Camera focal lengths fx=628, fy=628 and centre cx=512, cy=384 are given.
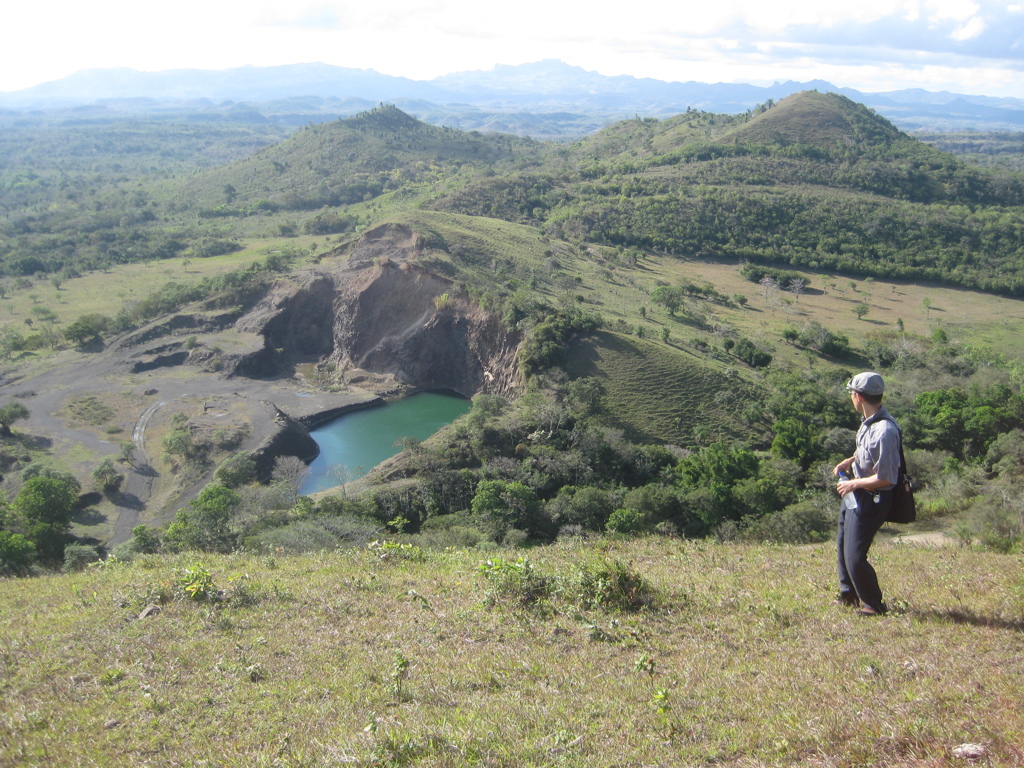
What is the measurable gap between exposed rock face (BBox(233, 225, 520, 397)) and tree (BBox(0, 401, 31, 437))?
449 inches

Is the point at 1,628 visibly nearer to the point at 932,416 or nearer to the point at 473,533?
Answer: the point at 473,533

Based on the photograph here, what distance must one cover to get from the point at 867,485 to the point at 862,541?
524 mm

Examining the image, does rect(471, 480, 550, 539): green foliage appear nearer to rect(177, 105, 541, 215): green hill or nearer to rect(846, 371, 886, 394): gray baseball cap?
rect(846, 371, 886, 394): gray baseball cap

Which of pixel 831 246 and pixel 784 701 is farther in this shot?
pixel 831 246

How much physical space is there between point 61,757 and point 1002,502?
16836 mm

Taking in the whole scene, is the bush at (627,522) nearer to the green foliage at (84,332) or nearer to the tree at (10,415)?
the tree at (10,415)

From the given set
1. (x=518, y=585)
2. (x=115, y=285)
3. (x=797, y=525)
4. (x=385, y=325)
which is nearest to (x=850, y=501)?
(x=518, y=585)

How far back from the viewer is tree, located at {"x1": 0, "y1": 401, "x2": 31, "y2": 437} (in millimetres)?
31828

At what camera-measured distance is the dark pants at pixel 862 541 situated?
532 cm

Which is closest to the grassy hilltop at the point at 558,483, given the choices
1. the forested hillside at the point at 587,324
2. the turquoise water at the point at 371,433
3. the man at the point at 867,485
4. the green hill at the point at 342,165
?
the forested hillside at the point at 587,324

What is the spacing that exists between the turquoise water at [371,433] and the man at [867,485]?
26.4m

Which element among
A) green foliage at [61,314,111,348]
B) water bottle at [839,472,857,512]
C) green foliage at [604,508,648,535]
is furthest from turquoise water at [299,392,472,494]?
water bottle at [839,472,857,512]

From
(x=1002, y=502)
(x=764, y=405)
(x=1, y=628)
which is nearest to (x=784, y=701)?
(x=1, y=628)

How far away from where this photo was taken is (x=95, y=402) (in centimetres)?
3578
